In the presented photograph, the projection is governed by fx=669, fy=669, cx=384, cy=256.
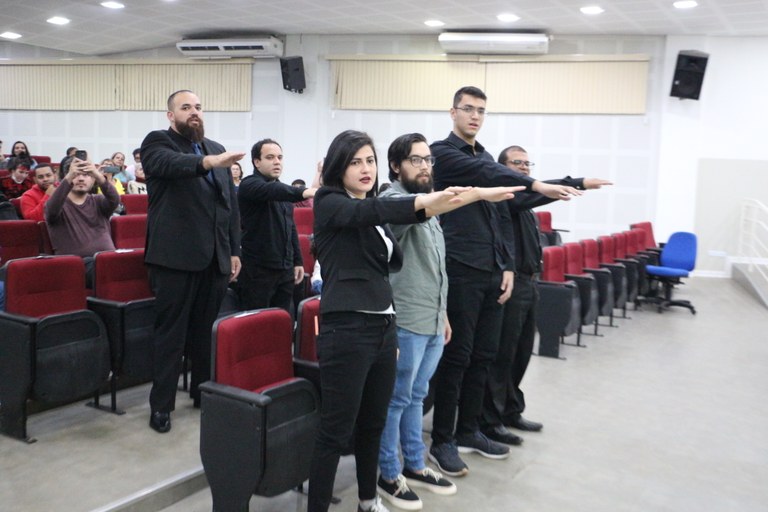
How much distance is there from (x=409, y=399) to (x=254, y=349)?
577 mm

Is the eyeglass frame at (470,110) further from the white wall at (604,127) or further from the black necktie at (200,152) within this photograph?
the white wall at (604,127)

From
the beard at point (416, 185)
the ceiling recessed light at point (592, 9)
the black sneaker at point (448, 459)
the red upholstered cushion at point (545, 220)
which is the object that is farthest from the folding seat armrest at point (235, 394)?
the ceiling recessed light at point (592, 9)

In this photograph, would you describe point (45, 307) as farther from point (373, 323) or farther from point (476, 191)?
point (476, 191)

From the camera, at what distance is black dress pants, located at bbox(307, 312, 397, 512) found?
1971 mm

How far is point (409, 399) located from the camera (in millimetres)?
2391

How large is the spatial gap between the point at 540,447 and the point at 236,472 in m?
1.56

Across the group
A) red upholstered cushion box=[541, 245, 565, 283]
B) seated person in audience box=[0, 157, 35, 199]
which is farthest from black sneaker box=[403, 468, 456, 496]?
seated person in audience box=[0, 157, 35, 199]

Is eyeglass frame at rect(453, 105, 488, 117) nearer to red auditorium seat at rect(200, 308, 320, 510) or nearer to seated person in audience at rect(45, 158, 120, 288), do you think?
red auditorium seat at rect(200, 308, 320, 510)

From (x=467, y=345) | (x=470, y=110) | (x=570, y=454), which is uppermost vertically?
(x=470, y=110)

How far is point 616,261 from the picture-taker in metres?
6.47

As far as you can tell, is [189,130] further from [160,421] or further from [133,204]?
[133,204]

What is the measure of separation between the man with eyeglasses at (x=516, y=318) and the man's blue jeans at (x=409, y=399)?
629mm

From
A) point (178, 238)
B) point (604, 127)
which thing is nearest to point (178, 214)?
point (178, 238)

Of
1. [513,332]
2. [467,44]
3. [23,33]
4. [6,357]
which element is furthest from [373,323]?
[23,33]
